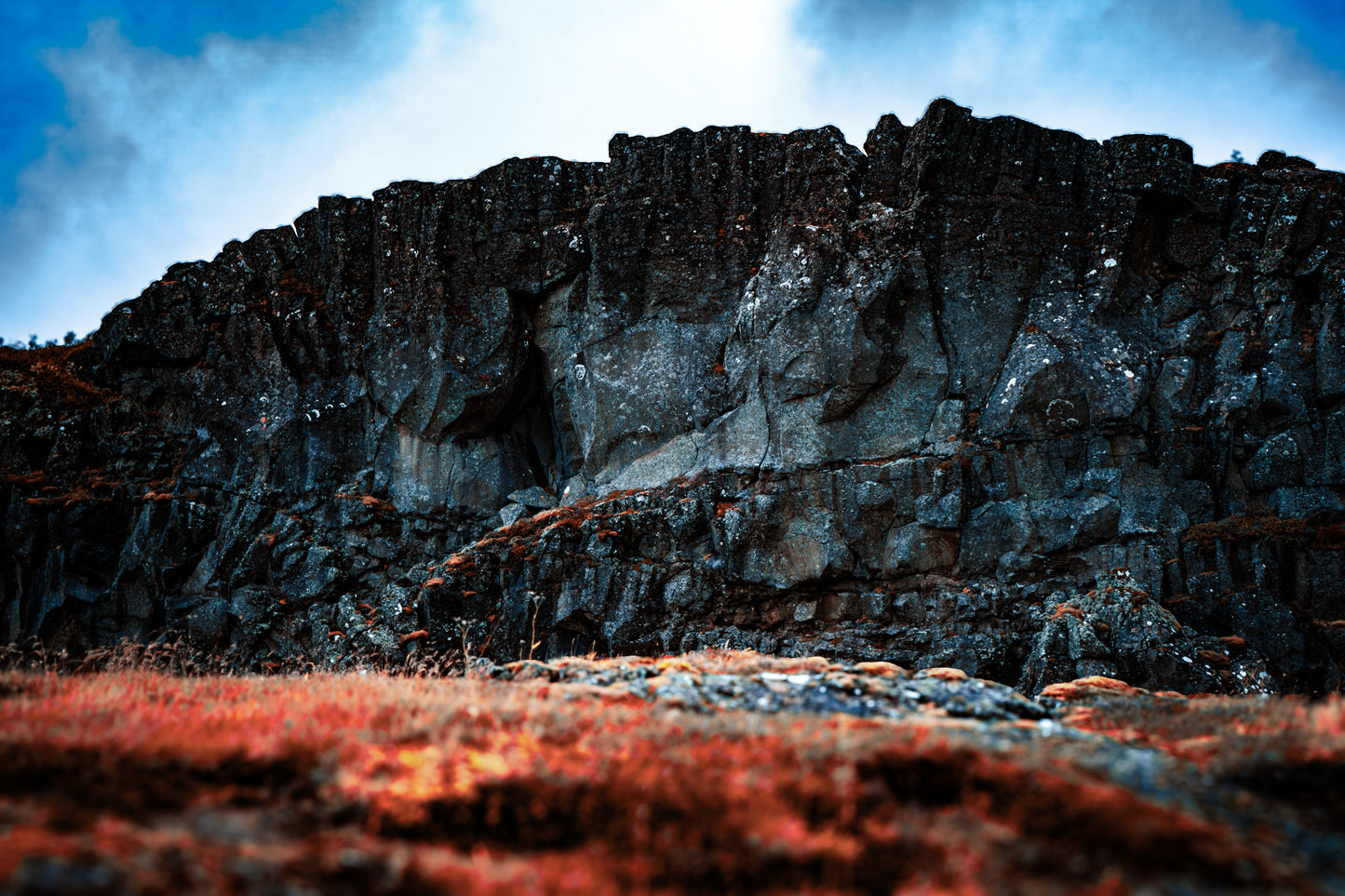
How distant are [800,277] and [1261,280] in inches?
566

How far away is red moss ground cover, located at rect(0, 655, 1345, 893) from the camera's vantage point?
538 cm

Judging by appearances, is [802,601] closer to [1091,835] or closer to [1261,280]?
[1261,280]

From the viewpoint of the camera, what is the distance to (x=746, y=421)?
97.7 ft

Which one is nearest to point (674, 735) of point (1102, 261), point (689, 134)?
point (1102, 261)

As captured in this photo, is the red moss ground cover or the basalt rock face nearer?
the red moss ground cover

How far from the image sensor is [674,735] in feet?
26.9

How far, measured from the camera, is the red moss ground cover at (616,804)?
5379mm

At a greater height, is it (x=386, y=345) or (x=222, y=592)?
(x=386, y=345)

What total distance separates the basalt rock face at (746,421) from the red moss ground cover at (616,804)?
650 inches

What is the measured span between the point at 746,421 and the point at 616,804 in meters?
23.7

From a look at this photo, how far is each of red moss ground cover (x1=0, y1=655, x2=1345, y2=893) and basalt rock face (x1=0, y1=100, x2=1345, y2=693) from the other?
16514mm

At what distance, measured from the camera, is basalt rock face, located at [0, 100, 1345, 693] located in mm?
25078

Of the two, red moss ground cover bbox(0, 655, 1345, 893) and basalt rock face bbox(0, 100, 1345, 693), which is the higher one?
basalt rock face bbox(0, 100, 1345, 693)

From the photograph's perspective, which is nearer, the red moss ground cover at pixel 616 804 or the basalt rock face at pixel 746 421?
the red moss ground cover at pixel 616 804
